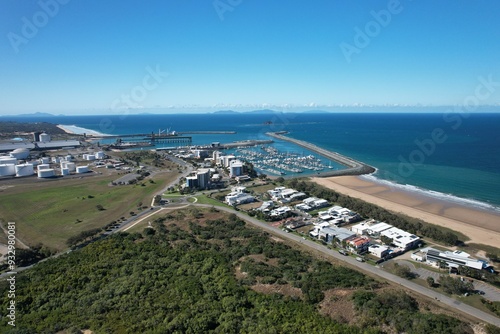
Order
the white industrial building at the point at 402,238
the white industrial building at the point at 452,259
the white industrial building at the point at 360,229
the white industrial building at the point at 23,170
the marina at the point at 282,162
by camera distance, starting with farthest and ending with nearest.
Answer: the marina at the point at 282,162 → the white industrial building at the point at 23,170 → the white industrial building at the point at 360,229 → the white industrial building at the point at 402,238 → the white industrial building at the point at 452,259

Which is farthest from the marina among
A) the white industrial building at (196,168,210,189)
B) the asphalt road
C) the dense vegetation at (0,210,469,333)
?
the dense vegetation at (0,210,469,333)

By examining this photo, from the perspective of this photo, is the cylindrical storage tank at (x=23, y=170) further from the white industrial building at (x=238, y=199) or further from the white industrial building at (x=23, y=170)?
the white industrial building at (x=238, y=199)

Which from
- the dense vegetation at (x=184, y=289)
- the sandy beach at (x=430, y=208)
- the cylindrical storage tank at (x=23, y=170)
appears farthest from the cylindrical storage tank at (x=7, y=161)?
the sandy beach at (x=430, y=208)

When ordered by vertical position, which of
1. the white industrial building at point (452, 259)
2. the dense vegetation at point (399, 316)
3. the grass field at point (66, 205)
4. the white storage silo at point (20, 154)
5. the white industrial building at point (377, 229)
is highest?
the white storage silo at point (20, 154)

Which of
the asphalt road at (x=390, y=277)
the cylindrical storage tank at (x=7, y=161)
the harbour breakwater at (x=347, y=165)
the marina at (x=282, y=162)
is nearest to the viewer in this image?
the asphalt road at (x=390, y=277)

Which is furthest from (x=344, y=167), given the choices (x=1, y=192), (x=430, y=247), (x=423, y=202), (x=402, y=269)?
(x=1, y=192)

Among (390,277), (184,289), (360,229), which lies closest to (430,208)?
(360,229)

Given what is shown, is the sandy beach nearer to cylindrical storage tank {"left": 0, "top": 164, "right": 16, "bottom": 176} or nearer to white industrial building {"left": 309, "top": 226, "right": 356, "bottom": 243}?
white industrial building {"left": 309, "top": 226, "right": 356, "bottom": 243}

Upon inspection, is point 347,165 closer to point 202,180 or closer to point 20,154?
point 202,180

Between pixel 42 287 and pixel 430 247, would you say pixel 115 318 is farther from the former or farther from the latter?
pixel 430 247
